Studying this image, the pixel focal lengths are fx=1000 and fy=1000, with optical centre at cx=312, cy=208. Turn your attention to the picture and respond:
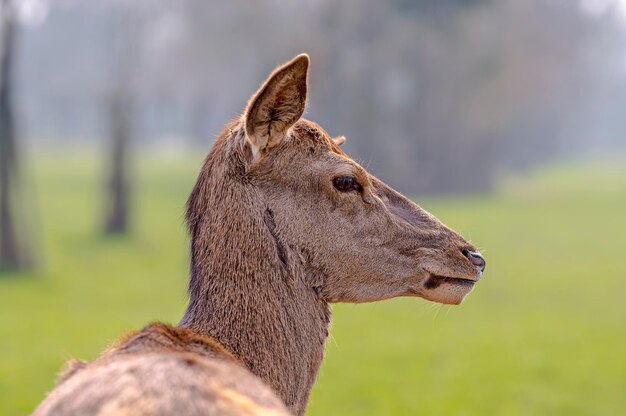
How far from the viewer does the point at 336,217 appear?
488 cm

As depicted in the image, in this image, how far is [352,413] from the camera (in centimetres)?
1268

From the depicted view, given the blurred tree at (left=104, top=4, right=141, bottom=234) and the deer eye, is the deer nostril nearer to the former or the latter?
the deer eye

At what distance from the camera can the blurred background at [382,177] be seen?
15.6 m

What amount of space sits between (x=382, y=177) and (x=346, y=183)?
131 feet

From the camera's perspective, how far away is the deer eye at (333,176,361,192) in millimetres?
4898

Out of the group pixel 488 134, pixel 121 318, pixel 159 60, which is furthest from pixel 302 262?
pixel 159 60

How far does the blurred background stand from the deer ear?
1317mm

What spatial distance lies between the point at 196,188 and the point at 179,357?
156 cm

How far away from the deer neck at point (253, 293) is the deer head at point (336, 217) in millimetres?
88

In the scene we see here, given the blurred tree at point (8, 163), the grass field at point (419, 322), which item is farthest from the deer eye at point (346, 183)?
the blurred tree at point (8, 163)

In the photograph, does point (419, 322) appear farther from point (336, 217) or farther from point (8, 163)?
point (336, 217)

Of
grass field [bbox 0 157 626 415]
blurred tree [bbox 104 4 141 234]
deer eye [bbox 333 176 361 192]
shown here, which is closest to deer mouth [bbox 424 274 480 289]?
grass field [bbox 0 157 626 415]

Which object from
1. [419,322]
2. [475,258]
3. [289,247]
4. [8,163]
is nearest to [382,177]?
[419,322]

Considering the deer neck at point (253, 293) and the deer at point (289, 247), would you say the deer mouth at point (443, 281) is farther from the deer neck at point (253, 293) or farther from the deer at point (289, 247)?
the deer neck at point (253, 293)
